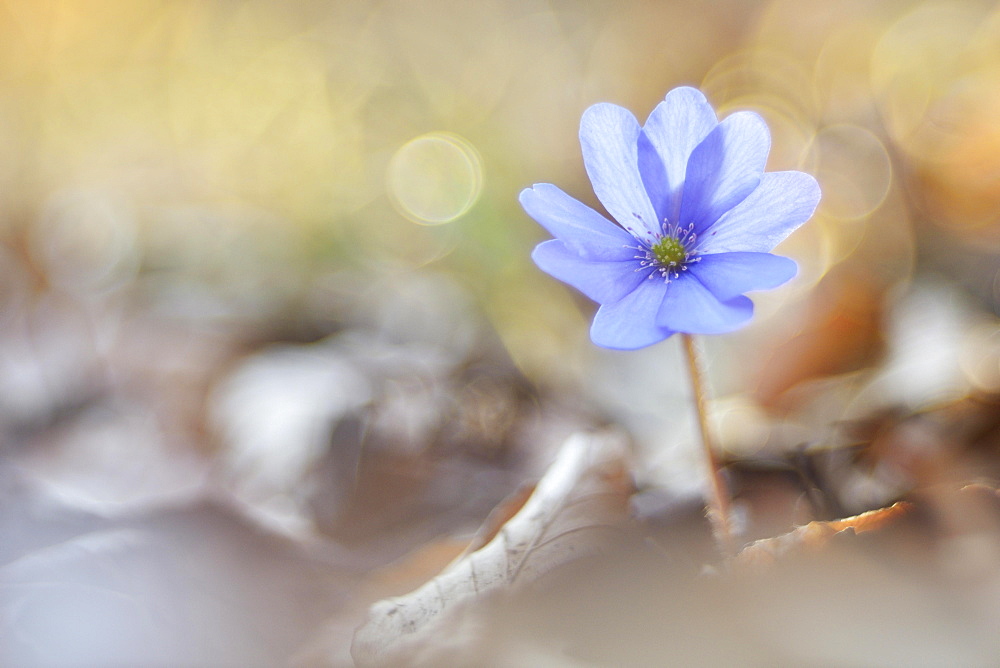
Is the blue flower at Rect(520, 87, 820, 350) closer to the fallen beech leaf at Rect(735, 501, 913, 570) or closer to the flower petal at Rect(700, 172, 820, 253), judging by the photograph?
the flower petal at Rect(700, 172, 820, 253)

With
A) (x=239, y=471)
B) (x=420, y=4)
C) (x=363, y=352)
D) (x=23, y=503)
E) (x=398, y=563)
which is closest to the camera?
(x=398, y=563)

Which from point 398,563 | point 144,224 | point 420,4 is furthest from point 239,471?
point 420,4

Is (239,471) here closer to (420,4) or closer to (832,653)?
(832,653)

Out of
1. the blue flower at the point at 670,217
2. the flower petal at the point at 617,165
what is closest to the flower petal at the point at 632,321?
the blue flower at the point at 670,217

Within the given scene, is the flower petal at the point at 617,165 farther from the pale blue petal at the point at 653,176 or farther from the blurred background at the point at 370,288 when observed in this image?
the blurred background at the point at 370,288

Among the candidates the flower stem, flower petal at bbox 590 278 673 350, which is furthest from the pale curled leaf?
flower petal at bbox 590 278 673 350

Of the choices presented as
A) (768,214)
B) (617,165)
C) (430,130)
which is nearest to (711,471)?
(768,214)
